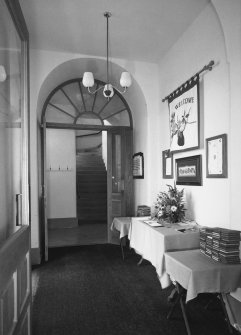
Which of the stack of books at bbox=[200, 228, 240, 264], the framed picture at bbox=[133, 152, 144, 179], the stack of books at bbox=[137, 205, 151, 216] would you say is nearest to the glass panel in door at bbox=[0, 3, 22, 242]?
the stack of books at bbox=[200, 228, 240, 264]

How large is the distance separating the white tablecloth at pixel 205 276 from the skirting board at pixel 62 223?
4.97 metres

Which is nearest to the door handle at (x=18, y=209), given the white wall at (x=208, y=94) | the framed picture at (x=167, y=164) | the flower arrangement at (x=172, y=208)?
the flower arrangement at (x=172, y=208)

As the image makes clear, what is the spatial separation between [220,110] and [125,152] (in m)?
2.56

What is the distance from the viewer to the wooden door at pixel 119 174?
523 cm

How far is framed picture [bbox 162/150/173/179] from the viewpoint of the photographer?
4.26 meters

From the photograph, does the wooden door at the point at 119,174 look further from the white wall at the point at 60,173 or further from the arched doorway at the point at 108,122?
the white wall at the point at 60,173

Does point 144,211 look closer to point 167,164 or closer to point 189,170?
point 167,164

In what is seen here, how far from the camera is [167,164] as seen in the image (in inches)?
173

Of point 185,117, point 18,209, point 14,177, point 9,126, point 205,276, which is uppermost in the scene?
point 185,117

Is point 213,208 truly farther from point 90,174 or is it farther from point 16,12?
point 90,174

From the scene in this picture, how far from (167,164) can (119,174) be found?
1.29 m

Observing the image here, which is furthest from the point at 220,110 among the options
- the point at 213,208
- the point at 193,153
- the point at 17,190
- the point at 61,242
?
the point at 61,242

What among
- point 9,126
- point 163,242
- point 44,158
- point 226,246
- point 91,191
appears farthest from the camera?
point 91,191

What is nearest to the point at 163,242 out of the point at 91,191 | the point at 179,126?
the point at 179,126
